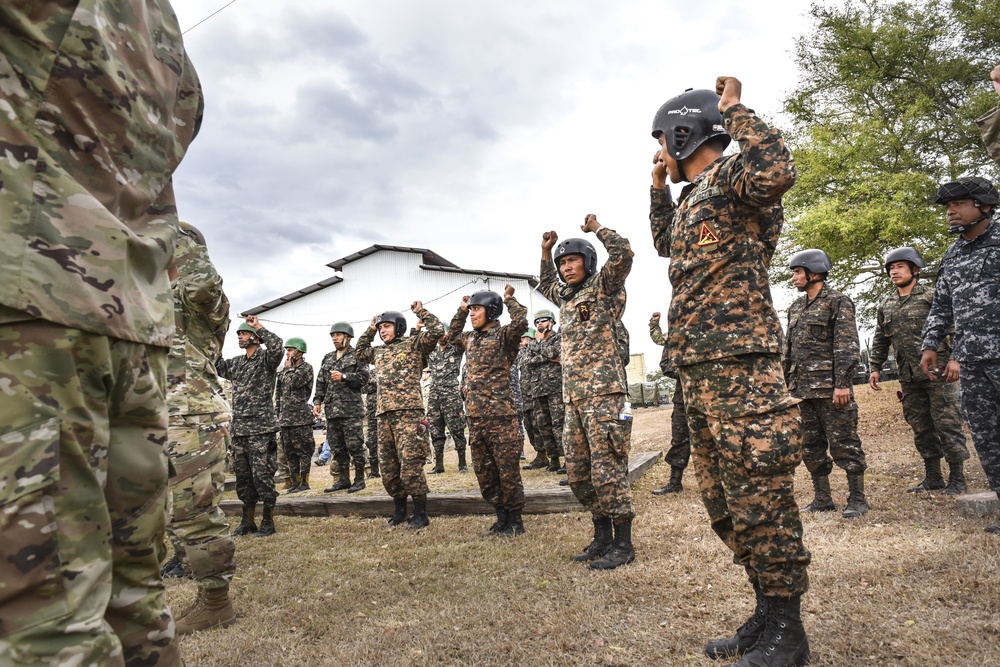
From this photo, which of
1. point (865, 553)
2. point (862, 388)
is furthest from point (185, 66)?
point (862, 388)

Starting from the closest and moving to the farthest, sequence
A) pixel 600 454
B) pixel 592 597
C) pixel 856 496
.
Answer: pixel 592 597, pixel 600 454, pixel 856 496

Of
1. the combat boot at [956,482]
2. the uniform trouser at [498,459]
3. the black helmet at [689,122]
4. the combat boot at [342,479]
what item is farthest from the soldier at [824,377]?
the combat boot at [342,479]

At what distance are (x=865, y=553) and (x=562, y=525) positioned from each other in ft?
8.46

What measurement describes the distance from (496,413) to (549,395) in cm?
415

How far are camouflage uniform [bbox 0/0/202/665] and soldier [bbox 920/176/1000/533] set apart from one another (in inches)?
207

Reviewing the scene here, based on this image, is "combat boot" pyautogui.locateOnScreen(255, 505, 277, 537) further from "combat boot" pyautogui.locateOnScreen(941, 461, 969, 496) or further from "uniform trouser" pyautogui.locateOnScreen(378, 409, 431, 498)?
"combat boot" pyautogui.locateOnScreen(941, 461, 969, 496)

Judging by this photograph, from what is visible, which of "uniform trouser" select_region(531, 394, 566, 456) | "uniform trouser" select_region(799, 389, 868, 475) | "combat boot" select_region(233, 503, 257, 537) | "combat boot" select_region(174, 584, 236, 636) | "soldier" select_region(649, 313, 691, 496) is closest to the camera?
"combat boot" select_region(174, 584, 236, 636)

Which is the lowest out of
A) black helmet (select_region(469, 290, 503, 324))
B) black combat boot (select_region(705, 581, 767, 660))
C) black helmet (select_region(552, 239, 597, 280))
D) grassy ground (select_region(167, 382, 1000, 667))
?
grassy ground (select_region(167, 382, 1000, 667))

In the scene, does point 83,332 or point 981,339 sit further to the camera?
point 981,339

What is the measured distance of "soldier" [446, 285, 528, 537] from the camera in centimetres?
567

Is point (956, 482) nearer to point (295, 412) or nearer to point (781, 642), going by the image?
point (781, 642)

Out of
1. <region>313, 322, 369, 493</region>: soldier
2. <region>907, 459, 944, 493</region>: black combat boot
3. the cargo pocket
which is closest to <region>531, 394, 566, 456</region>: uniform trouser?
<region>313, 322, 369, 493</region>: soldier

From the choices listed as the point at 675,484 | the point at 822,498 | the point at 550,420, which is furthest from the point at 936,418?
the point at 550,420

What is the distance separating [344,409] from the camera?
32.6ft
